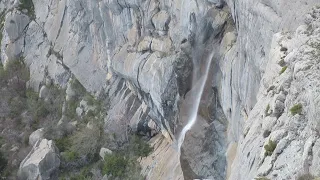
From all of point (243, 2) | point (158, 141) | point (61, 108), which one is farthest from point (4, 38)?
point (243, 2)

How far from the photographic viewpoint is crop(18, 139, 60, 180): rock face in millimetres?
39219

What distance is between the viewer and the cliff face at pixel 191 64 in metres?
15.1

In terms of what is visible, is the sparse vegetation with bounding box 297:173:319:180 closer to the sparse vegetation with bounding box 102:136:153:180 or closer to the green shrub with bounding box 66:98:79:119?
the sparse vegetation with bounding box 102:136:153:180

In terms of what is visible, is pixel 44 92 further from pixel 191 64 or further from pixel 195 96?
pixel 195 96

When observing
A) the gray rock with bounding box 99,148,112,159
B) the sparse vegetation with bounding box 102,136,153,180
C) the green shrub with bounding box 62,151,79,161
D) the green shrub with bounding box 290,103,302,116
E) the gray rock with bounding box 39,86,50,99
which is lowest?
the sparse vegetation with bounding box 102,136,153,180

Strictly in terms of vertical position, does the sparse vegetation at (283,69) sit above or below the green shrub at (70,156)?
below

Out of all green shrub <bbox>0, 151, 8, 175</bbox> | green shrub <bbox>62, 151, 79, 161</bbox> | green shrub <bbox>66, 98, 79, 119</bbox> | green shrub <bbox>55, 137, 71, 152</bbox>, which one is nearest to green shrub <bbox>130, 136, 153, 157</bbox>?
green shrub <bbox>62, 151, 79, 161</bbox>

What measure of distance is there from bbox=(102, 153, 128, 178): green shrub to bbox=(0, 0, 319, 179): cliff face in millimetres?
2319

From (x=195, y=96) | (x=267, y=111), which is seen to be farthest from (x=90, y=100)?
(x=267, y=111)

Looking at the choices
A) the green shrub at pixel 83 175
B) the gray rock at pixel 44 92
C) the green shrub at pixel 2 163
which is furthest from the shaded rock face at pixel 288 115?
the gray rock at pixel 44 92

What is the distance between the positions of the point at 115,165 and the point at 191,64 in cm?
1153

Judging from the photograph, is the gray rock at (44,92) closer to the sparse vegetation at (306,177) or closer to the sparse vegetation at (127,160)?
the sparse vegetation at (127,160)

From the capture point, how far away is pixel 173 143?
35.4m

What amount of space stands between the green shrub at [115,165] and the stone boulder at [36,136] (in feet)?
27.8
